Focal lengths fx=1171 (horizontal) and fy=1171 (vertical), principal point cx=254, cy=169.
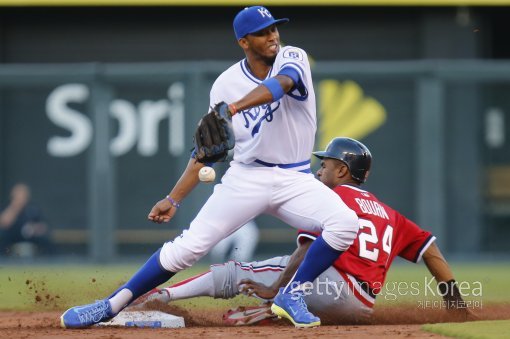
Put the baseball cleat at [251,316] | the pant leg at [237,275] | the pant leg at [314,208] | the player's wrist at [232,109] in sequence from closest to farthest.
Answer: the player's wrist at [232,109]
the pant leg at [314,208]
the baseball cleat at [251,316]
the pant leg at [237,275]

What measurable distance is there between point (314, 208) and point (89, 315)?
3.94ft

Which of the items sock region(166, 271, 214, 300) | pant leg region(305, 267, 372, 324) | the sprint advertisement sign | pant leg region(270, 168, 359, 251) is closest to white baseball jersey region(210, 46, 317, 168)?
pant leg region(270, 168, 359, 251)

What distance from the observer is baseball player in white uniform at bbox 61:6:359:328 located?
18.2 feet

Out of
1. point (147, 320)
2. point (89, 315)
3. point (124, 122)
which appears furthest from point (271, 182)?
point (124, 122)

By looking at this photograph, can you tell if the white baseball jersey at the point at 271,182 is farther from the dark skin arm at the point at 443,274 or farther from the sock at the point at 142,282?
the dark skin arm at the point at 443,274

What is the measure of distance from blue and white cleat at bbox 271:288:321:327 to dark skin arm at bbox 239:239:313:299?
0.32 metres

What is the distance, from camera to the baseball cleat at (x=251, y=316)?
19.5 feet

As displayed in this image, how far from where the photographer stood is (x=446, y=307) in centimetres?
616

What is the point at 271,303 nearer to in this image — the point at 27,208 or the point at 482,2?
the point at 27,208

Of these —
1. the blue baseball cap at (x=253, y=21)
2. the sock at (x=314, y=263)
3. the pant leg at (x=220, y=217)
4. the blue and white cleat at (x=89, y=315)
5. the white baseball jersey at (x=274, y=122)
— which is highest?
the blue baseball cap at (x=253, y=21)

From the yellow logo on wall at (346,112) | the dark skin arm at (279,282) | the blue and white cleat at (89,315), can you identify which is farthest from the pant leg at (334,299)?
the yellow logo on wall at (346,112)

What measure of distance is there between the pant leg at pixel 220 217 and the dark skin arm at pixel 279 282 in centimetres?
44

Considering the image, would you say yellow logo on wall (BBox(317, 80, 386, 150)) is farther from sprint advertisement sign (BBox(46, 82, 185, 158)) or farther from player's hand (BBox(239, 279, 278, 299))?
player's hand (BBox(239, 279, 278, 299))

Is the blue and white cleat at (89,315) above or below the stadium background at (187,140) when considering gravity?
below
